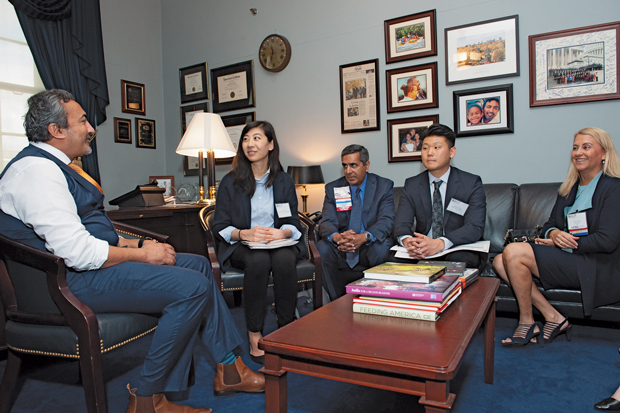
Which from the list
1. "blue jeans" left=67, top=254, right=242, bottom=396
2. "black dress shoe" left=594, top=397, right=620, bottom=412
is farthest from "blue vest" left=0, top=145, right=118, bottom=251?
"black dress shoe" left=594, top=397, right=620, bottom=412

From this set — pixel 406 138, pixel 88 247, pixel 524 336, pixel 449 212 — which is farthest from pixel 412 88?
pixel 88 247

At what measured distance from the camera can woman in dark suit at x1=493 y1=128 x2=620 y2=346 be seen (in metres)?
2.28

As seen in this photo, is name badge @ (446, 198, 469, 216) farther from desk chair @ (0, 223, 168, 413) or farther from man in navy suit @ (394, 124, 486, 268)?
desk chair @ (0, 223, 168, 413)

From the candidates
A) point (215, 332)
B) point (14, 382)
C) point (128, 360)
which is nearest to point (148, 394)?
point (215, 332)

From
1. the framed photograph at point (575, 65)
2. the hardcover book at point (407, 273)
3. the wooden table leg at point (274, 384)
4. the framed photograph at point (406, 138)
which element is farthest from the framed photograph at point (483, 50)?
the wooden table leg at point (274, 384)

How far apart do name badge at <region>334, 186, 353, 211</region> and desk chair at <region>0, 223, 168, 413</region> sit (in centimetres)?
164

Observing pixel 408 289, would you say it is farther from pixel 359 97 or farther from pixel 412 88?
pixel 359 97

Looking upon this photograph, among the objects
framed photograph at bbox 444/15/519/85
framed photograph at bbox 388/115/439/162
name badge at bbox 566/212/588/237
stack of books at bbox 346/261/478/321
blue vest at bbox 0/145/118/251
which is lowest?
stack of books at bbox 346/261/478/321

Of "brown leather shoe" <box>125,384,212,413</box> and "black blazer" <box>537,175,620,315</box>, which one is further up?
"black blazer" <box>537,175,620,315</box>

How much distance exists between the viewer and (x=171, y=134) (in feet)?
17.0

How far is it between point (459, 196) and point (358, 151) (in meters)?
0.75

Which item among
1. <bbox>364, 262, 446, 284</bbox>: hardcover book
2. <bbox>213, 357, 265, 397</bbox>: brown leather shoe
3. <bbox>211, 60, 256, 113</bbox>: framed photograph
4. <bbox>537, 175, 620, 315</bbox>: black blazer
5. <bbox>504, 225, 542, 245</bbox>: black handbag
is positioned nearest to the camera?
<bbox>364, 262, 446, 284</bbox>: hardcover book

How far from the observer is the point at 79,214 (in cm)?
159

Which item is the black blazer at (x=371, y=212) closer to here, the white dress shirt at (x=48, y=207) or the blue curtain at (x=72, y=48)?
the white dress shirt at (x=48, y=207)
